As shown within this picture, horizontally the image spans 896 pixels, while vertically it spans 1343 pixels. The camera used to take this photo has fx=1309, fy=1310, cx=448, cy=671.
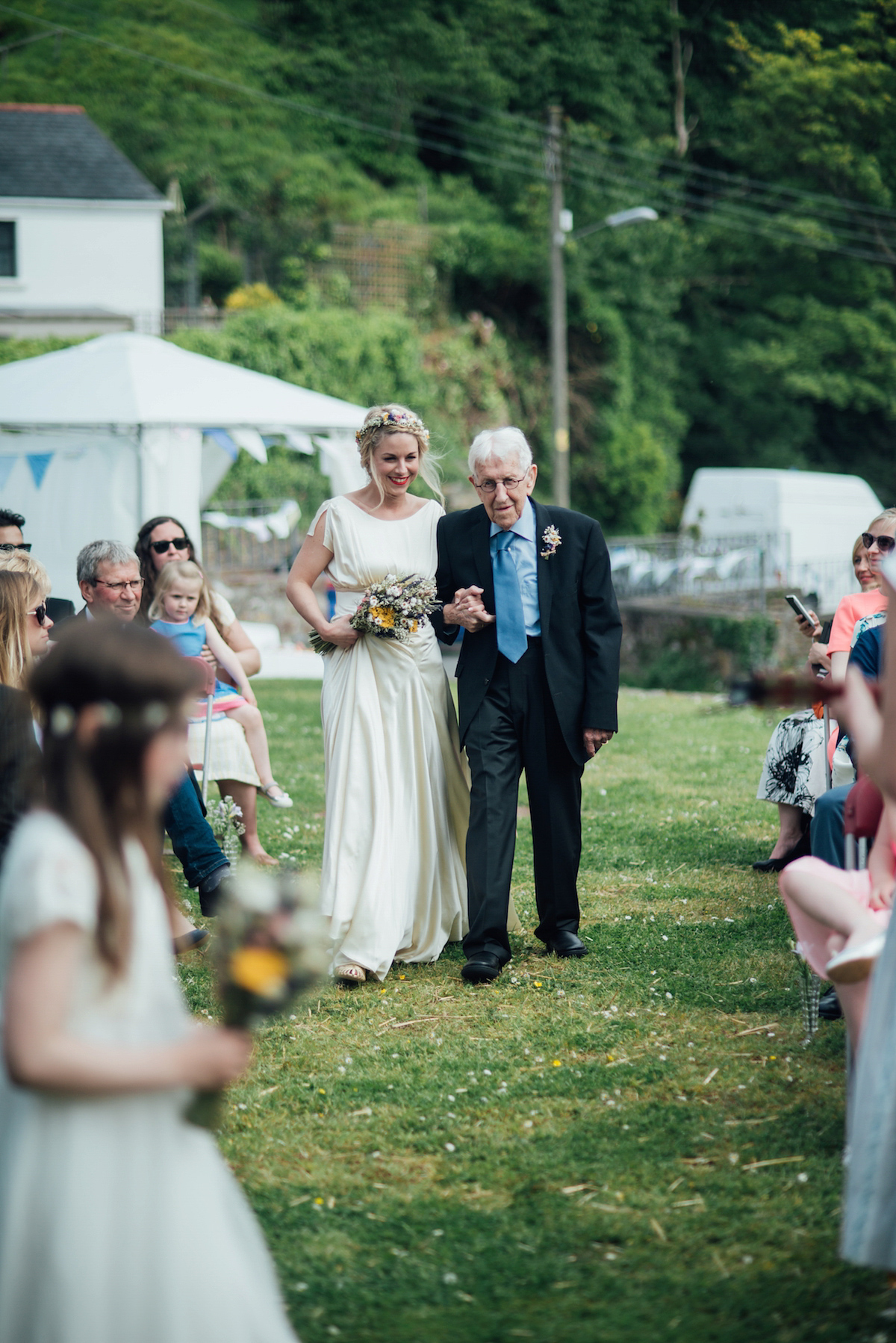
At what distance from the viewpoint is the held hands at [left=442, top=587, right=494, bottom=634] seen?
525 cm

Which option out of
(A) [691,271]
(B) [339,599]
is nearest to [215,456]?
(B) [339,599]

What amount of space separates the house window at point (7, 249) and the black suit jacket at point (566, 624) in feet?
96.5

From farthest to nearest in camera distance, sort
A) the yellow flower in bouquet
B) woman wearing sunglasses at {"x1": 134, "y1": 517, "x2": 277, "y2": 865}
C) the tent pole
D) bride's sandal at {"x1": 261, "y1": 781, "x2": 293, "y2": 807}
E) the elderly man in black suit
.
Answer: the tent pole → bride's sandal at {"x1": 261, "y1": 781, "x2": 293, "y2": 807} → woman wearing sunglasses at {"x1": 134, "y1": 517, "x2": 277, "y2": 865} → the elderly man in black suit → the yellow flower in bouquet

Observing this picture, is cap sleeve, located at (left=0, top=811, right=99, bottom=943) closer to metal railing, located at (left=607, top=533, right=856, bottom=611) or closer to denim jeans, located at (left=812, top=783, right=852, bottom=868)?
denim jeans, located at (left=812, top=783, right=852, bottom=868)

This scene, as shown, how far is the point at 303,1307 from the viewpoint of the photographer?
290 cm

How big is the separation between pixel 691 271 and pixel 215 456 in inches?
1182

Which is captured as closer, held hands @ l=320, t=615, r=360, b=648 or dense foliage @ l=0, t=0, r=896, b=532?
held hands @ l=320, t=615, r=360, b=648

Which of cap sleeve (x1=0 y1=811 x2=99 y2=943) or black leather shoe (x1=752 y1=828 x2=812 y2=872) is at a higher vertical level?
cap sleeve (x1=0 y1=811 x2=99 y2=943)

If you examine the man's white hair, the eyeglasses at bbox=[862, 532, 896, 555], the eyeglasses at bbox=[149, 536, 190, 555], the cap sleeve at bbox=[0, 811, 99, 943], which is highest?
the man's white hair

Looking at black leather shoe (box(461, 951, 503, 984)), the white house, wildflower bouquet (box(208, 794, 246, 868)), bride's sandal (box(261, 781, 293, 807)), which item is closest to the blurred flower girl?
black leather shoe (box(461, 951, 503, 984))

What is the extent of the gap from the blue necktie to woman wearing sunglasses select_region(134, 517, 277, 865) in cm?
218

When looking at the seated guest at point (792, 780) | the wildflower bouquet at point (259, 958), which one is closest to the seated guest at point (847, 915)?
the wildflower bouquet at point (259, 958)

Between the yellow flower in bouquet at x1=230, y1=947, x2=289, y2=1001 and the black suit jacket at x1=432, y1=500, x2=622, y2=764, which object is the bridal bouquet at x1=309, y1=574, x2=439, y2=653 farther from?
the yellow flower in bouquet at x1=230, y1=947, x2=289, y2=1001

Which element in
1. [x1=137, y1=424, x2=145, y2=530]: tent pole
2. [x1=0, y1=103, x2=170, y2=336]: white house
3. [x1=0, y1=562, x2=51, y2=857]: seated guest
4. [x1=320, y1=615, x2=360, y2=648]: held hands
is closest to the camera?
[x1=0, y1=562, x2=51, y2=857]: seated guest
